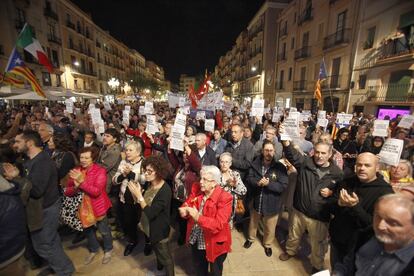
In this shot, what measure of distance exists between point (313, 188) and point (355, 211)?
0.79 meters

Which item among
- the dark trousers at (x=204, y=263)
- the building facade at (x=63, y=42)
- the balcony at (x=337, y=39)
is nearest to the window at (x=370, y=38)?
the balcony at (x=337, y=39)

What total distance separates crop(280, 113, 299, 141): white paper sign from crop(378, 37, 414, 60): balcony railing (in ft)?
47.1

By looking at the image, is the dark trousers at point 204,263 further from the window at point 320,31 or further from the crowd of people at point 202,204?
the window at point 320,31

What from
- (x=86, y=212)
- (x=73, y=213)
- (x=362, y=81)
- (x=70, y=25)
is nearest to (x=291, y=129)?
(x=86, y=212)

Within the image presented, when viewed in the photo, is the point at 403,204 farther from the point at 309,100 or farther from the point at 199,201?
the point at 309,100

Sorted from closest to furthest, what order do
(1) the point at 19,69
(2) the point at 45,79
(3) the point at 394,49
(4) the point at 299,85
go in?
(1) the point at 19,69 < (3) the point at 394,49 < (4) the point at 299,85 < (2) the point at 45,79

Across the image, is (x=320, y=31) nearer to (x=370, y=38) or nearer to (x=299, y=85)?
(x=299, y=85)

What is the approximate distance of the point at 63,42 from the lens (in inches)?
1137

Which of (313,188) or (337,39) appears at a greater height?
(337,39)

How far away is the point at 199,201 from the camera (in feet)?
8.12

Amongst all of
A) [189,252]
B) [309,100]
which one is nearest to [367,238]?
[189,252]

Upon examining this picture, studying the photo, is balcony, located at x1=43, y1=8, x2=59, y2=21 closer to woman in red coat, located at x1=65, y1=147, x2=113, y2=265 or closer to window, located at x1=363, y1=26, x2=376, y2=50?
woman in red coat, located at x1=65, y1=147, x2=113, y2=265

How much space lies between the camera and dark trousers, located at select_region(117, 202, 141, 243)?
3.42 m

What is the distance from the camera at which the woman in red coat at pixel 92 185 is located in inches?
112
